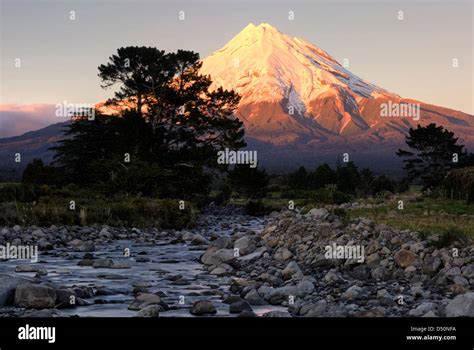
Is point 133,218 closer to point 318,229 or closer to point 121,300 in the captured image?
point 318,229

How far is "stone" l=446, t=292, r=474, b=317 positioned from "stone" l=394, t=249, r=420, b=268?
3.47 meters

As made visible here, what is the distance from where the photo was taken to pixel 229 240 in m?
20.9

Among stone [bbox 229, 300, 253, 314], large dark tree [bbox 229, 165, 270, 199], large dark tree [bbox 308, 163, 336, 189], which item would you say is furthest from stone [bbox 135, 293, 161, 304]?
large dark tree [bbox 308, 163, 336, 189]

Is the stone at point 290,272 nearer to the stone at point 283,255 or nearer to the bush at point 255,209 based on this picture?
the stone at point 283,255

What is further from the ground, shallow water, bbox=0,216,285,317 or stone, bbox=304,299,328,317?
stone, bbox=304,299,328,317

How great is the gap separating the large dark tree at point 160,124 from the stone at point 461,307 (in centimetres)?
3092

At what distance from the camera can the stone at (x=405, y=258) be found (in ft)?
41.9

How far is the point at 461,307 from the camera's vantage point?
908 centimetres

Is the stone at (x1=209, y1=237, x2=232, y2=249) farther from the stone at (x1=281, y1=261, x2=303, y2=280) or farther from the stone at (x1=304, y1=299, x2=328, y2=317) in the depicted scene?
the stone at (x1=304, y1=299, x2=328, y2=317)

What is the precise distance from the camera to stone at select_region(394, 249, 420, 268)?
41.9ft

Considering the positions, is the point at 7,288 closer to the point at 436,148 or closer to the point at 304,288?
the point at 304,288

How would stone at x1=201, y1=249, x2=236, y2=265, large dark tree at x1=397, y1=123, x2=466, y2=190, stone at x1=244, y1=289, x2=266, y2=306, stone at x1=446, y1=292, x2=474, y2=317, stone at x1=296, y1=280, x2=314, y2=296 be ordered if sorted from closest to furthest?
stone at x1=446, y1=292, x2=474, y2=317 < stone at x1=244, y1=289, x2=266, y2=306 < stone at x1=296, y1=280, x2=314, y2=296 < stone at x1=201, y1=249, x2=236, y2=265 < large dark tree at x1=397, y1=123, x2=466, y2=190
